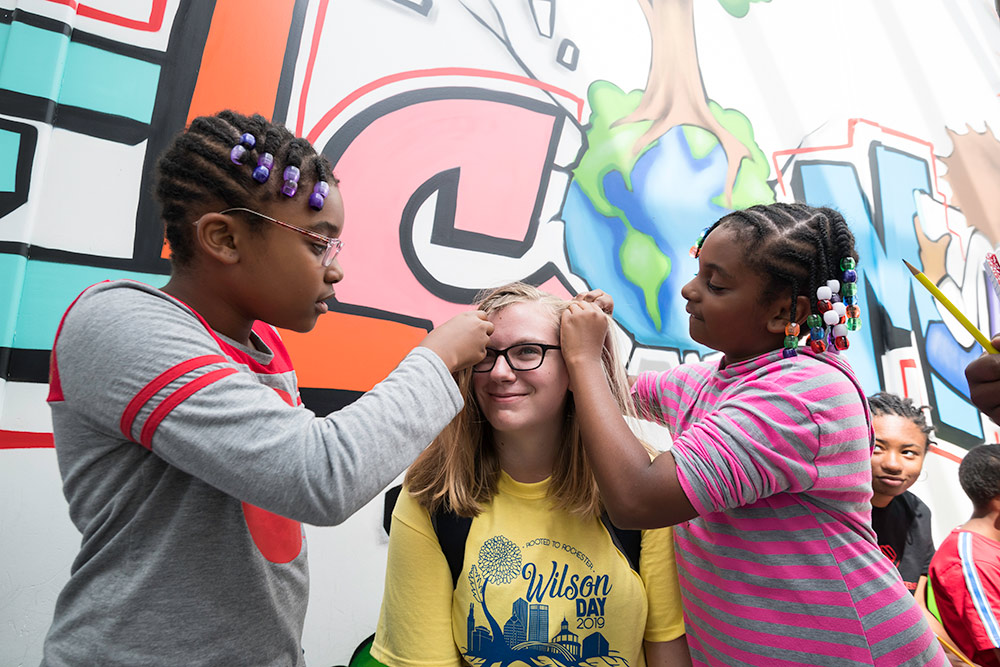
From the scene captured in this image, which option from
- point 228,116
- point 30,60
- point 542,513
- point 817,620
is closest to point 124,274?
point 30,60

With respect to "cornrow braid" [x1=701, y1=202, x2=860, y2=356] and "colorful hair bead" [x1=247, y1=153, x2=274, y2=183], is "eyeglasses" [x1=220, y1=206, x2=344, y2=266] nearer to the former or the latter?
"colorful hair bead" [x1=247, y1=153, x2=274, y2=183]

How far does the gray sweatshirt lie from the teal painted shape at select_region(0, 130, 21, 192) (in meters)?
1.10

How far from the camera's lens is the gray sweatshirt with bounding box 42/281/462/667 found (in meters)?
0.84

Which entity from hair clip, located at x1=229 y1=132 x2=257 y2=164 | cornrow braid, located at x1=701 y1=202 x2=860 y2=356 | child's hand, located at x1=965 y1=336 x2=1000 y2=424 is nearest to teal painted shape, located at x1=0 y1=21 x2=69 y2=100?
hair clip, located at x1=229 y1=132 x2=257 y2=164

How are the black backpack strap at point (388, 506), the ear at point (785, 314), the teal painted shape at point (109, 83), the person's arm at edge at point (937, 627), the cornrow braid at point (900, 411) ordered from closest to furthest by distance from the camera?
the ear at point (785, 314)
the teal painted shape at point (109, 83)
the person's arm at edge at point (937, 627)
the black backpack strap at point (388, 506)
the cornrow braid at point (900, 411)

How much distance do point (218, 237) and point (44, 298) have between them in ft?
3.37

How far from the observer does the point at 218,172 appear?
105cm

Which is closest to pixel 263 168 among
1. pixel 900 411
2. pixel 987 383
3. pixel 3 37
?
pixel 3 37

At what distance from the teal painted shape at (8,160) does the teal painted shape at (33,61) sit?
137 mm

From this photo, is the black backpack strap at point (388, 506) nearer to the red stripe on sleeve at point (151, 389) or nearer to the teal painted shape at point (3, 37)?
the red stripe on sleeve at point (151, 389)

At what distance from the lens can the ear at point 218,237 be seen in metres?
1.04

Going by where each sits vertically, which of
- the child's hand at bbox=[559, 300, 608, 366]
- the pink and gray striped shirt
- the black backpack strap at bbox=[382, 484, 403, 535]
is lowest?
the black backpack strap at bbox=[382, 484, 403, 535]

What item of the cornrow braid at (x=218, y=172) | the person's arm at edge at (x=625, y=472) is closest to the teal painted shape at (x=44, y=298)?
the cornrow braid at (x=218, y=172)

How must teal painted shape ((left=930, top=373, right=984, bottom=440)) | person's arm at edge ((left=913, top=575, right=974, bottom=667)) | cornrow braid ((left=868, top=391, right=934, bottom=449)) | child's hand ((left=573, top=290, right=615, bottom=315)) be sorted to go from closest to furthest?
child's hand ((left=573, top=290, right=615, bottom=315)) < person's arm at edge ((left=913, top=575, right=974, bottom=667)) < cornrow braid ((left=868, top=391, right=934, bottom=449)) < teal painted shape ((left=930, top=373, right=984, bottom=440))
